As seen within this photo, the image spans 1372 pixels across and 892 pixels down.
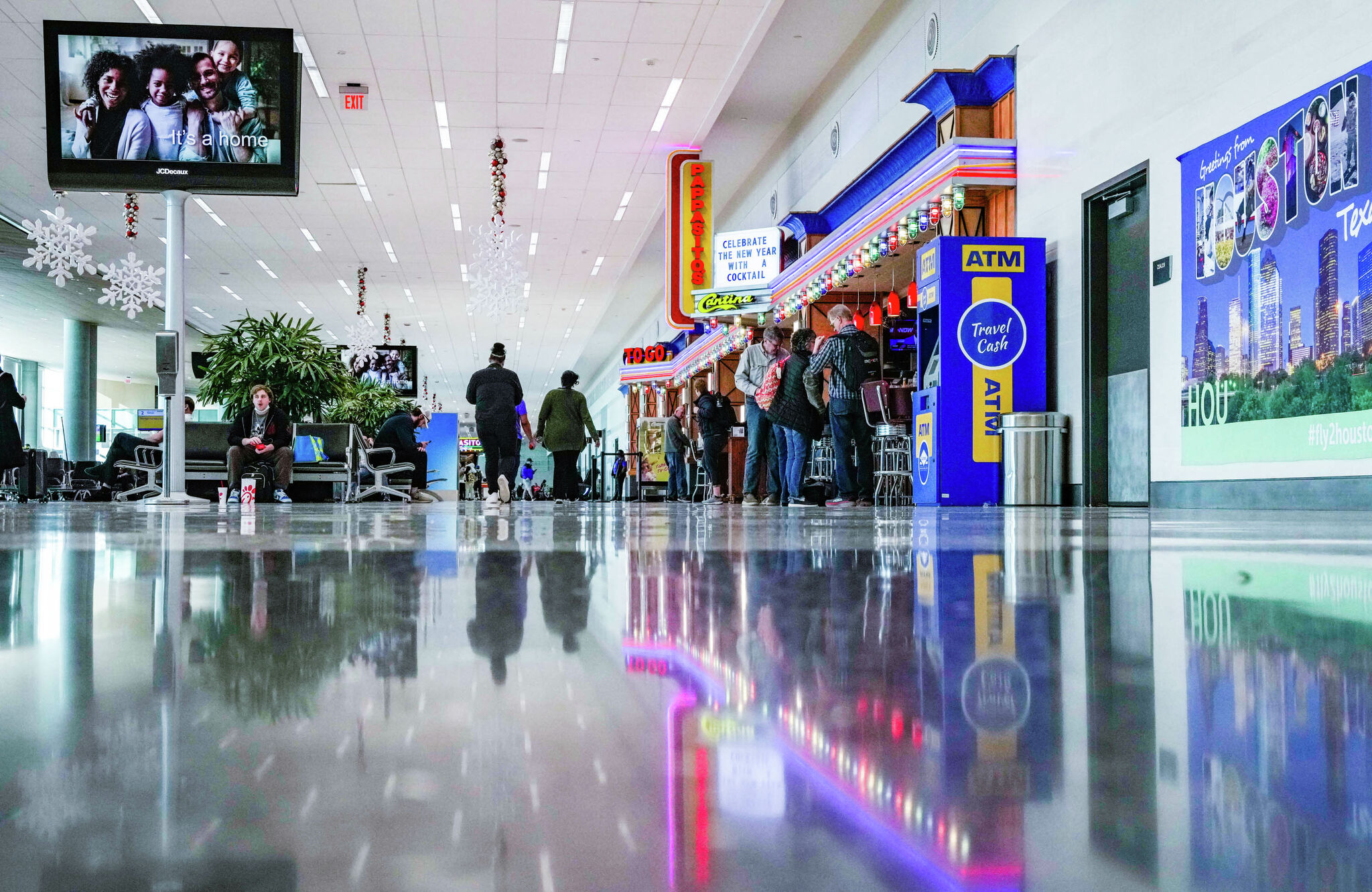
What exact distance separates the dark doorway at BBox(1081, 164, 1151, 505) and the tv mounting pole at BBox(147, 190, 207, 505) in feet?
23.0

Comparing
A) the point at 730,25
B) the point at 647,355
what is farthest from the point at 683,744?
the point at 647,355

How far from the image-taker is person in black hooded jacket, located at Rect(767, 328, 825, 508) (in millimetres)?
9359

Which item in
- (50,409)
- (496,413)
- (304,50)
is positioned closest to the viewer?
(496,413)

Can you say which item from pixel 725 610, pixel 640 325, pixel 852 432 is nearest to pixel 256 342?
pixel 852 432

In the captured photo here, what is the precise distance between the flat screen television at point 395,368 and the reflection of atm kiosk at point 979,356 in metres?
18.2

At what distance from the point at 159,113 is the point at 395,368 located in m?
17.3

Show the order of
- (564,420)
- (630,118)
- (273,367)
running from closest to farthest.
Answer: (564,420) → (273,367) → (630,118)

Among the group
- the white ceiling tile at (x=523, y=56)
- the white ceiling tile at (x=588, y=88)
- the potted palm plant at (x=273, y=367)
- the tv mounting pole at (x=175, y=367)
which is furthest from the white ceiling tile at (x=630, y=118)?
the tv mounting pole at (x=175, y=367)

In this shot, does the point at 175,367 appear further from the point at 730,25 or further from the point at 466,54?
the point at 730,25

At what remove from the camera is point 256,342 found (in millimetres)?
13391

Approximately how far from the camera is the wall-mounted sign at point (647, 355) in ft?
81.0

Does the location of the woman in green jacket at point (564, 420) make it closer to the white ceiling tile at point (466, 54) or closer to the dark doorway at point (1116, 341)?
the white ceiling tile at point (466, 54)

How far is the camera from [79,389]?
93.8 ft

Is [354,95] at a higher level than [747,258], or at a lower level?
higher
